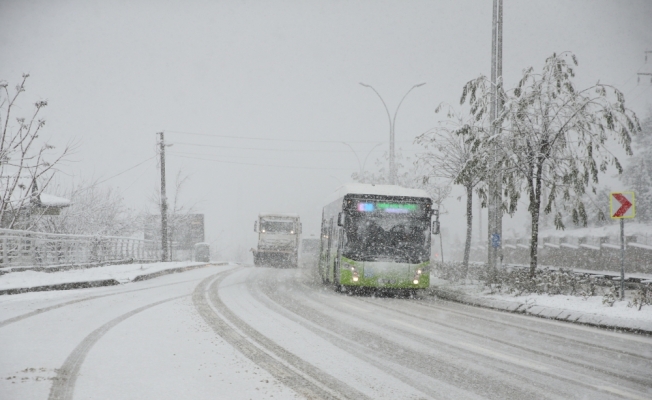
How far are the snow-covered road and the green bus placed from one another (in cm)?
430

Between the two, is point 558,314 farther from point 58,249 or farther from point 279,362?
point 58,249

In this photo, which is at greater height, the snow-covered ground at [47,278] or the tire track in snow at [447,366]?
the tire track in snow at [447,366]

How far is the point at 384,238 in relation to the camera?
17234mm

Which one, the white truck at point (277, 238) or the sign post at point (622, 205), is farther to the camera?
the white truck at point (277, 238)

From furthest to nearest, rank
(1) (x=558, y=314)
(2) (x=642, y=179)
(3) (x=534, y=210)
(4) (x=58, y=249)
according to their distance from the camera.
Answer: (2) (x=642, y=179) → (4) (x=58, y=249) → (3) (x=534, y=210) → (1) (x=558, y=314)

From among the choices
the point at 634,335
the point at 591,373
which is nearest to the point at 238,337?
the point at 591,373

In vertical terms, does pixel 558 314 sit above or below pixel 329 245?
below

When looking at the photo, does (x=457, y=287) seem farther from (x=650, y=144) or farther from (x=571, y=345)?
(x=650, y=144)

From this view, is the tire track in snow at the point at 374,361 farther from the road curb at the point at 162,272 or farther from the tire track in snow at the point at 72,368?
the road curb at the point at 162,272

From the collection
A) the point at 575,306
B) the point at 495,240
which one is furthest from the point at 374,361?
the point at 495,240

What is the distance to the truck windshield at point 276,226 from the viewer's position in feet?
134

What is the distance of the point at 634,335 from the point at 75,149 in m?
17.6

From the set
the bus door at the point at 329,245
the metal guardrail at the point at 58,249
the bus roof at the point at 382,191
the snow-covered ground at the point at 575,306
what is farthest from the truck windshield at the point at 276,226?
the snow-covered ground at the point at 575,306

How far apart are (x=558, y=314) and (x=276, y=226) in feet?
99.3
